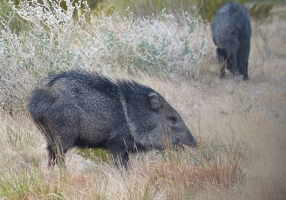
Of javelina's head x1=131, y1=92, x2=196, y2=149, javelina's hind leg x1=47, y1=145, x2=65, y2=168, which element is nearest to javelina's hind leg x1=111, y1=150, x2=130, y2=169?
javelina's head x1=131, y1=92, x2=196, y2=149

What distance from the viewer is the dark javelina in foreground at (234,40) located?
884cm

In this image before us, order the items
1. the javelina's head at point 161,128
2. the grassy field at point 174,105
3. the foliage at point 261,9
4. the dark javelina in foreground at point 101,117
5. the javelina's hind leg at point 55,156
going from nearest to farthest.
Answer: the grassy field at point 174,105, the javelina's hind leg at point 55,156, the dark javelina in foreground at point 101,117, the javelina's head at point 161,128, the foliage at point 261,9

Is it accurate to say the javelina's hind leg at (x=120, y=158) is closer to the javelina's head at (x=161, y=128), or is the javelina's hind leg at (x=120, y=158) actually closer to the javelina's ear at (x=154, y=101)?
the javelina's head at (x=161, y=128)

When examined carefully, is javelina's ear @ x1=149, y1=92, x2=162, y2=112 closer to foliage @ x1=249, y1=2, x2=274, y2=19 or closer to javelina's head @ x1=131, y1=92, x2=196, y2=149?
javelina's head @ x1=131, y1=92, x2=196, y2=149

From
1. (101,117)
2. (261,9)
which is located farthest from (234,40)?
(261,9)

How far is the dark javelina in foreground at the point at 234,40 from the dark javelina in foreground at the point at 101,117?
14.1ft

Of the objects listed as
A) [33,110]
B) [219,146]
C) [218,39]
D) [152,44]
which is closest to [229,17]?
[218,39]

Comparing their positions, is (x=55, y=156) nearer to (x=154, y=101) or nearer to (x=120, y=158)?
(x=120, y=158)

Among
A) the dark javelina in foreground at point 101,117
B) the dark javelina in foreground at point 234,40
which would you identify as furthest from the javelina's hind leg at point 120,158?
the dark javelina in foreground at point 234,40

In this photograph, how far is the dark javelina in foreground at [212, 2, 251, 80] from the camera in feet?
29.0

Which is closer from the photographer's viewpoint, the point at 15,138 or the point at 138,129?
the point at 138,129

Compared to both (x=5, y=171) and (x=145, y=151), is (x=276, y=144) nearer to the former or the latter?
(x=145, y=151)

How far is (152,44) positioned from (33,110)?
3.97 m

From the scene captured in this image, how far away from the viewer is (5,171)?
13.0 ft
